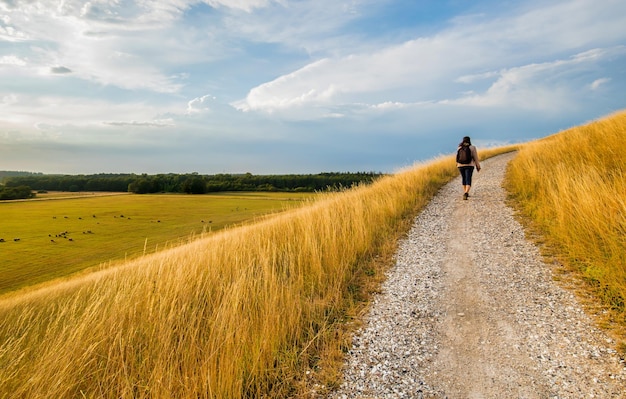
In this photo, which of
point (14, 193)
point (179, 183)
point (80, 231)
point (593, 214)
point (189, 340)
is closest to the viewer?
point (189, 340)

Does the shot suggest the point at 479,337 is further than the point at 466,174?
No

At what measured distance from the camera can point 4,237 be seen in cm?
2636

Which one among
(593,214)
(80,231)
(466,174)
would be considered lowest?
(80,231)

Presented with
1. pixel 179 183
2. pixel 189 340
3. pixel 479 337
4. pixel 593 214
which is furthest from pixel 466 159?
pixel 179 183

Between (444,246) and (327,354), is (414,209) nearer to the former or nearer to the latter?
(444,246)

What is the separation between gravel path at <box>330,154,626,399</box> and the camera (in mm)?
3422

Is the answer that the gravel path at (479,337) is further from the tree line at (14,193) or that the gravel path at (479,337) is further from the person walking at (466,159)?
the tree line at (14,193)

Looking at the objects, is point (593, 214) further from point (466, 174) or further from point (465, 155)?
point (466, 174)

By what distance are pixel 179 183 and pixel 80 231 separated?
4997 cm

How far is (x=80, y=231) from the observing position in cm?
3366

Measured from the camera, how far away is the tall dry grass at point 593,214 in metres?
5.15

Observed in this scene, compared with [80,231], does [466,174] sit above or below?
above

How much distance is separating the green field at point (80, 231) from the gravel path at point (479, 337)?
28.9 ft

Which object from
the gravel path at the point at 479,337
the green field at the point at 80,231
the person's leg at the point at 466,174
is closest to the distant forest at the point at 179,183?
the green field at the point at 80,231
